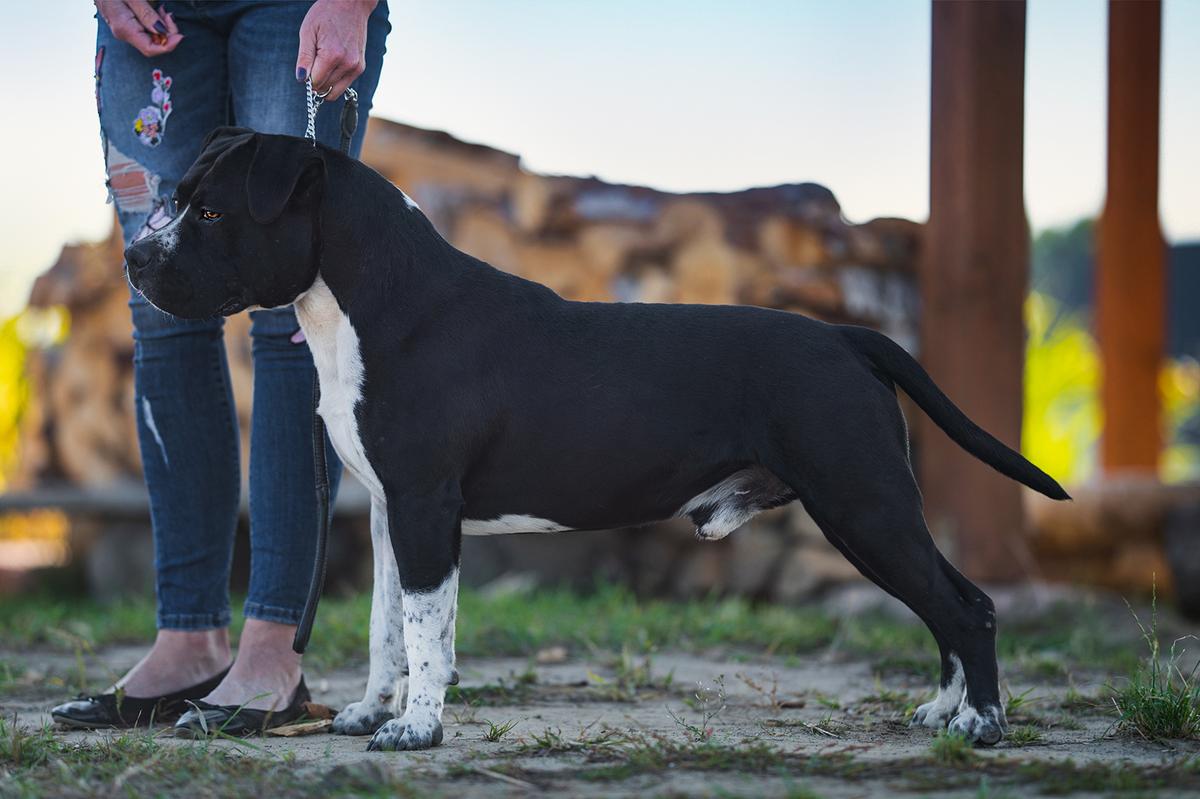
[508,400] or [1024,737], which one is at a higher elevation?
[508,400]

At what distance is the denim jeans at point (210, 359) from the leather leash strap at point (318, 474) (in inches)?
4.2

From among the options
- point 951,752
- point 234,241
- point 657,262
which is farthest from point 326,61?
point 657,262

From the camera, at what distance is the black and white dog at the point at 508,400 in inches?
102

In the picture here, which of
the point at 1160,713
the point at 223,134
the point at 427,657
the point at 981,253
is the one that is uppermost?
the point at 981,253

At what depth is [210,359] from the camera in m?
3.25

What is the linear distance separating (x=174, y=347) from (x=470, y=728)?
1.22m

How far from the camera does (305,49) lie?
281 centimetres

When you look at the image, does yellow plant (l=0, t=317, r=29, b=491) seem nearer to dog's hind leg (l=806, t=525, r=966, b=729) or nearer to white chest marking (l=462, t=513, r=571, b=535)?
white chest marking (l=462, t=513, r=571, b=535)

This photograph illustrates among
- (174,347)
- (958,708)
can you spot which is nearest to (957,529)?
(958,708)

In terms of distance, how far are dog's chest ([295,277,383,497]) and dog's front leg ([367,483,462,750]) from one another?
122mm

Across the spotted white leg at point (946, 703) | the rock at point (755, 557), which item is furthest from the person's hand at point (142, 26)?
the rock at point (755, 557)

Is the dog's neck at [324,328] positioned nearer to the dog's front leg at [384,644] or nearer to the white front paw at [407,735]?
the dog's front leg at [384,644]

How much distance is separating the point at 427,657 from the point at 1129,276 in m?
6.07

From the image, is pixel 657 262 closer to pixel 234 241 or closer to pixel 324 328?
pixel 324 328
